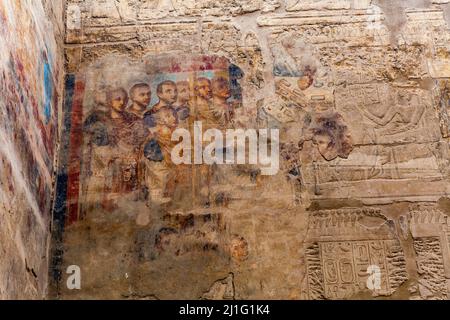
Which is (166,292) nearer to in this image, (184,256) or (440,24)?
(184,256)

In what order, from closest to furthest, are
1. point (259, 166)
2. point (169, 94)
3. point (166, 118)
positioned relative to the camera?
point (259, 166), point (166, 118), point (169, 94)

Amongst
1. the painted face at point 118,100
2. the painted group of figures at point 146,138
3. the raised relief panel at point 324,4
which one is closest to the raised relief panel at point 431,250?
the painted group of figures at point 146,138

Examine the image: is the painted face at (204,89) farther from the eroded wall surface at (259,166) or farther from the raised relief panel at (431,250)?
the raised relief panel at (431,250)

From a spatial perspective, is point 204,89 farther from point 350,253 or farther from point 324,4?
point 350,253

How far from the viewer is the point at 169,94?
21.2 ft

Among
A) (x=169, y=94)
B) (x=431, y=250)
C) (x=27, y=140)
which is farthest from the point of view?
(x=169, y=94)

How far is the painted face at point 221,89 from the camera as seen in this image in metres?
6.43

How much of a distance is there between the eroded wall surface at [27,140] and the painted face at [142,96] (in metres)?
0.67

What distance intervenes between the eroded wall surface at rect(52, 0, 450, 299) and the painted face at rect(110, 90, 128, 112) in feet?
0.03

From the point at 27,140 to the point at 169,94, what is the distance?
152 cm

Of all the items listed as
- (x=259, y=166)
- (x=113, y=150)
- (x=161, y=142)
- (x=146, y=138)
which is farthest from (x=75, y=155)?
(x=259, y=166)

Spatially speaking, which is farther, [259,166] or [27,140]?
[259,166]

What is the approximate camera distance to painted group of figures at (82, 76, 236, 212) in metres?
6.02

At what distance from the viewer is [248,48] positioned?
6.64m
